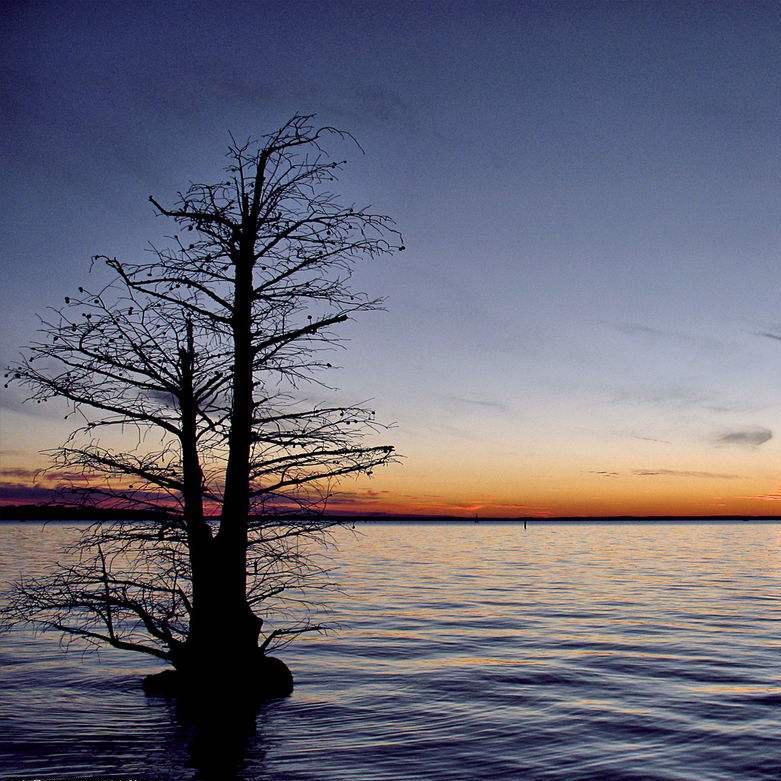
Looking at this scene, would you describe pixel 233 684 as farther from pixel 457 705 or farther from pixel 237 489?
pixel 457 705

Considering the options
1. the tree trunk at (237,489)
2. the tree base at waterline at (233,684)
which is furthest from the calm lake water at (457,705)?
the tree trunk at (237,489)

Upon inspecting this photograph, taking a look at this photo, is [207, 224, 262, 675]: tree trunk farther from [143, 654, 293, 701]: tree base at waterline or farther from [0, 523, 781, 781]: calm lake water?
[0, 523, 781, 781]: calm lake water

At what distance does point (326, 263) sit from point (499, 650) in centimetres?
1634

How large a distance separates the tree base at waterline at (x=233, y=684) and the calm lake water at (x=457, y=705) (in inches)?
25.9

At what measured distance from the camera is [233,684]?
14.3 meters

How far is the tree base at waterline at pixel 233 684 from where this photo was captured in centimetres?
1424

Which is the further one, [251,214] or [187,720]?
[187,720]

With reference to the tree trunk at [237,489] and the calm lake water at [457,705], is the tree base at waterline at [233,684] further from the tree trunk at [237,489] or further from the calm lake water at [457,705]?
the calm lake water at [457,705]

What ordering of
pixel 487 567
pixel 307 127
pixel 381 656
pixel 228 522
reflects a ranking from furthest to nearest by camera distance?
1. pixel 487 567
2. pixel 381 656
3. pixel 228 522
4. pixel 307 127

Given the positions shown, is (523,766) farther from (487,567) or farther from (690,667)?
(487,567)

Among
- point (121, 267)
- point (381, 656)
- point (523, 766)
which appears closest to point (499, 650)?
point (381, 656)

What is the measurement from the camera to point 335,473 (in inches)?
556

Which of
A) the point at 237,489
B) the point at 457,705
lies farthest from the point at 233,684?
the point at 457,705

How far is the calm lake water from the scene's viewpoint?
1363 cm
